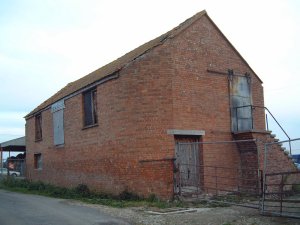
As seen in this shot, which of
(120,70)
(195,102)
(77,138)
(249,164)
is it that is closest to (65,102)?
(77,138)

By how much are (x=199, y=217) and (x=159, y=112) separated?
500 cm

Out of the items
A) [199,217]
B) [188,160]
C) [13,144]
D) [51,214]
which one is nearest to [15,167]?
[13,144]

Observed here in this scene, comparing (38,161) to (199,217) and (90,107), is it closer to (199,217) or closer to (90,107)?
(90,107)

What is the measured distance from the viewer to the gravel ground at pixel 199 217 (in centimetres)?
1108

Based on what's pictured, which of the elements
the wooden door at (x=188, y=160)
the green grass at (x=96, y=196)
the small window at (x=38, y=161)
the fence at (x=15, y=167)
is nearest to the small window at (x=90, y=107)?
the green grass at (x=96, y=196)

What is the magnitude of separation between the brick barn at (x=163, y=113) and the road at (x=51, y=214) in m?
2.77

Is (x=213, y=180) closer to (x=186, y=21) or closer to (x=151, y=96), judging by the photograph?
(x=151, y=96)

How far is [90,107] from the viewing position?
18984 millimetres

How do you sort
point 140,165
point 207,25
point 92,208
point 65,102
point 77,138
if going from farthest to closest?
point 65,102 → point 77,138 → point 207,25 → point 140,165 → point 92,208

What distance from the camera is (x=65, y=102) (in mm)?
21312

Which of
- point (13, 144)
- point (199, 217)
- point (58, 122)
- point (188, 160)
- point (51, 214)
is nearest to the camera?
point (199, 217)

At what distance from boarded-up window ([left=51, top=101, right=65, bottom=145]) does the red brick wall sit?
2.26 metres

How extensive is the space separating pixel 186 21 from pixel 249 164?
6.41m

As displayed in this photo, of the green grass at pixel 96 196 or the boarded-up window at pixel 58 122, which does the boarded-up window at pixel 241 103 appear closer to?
the green grass at pixel 96 196
